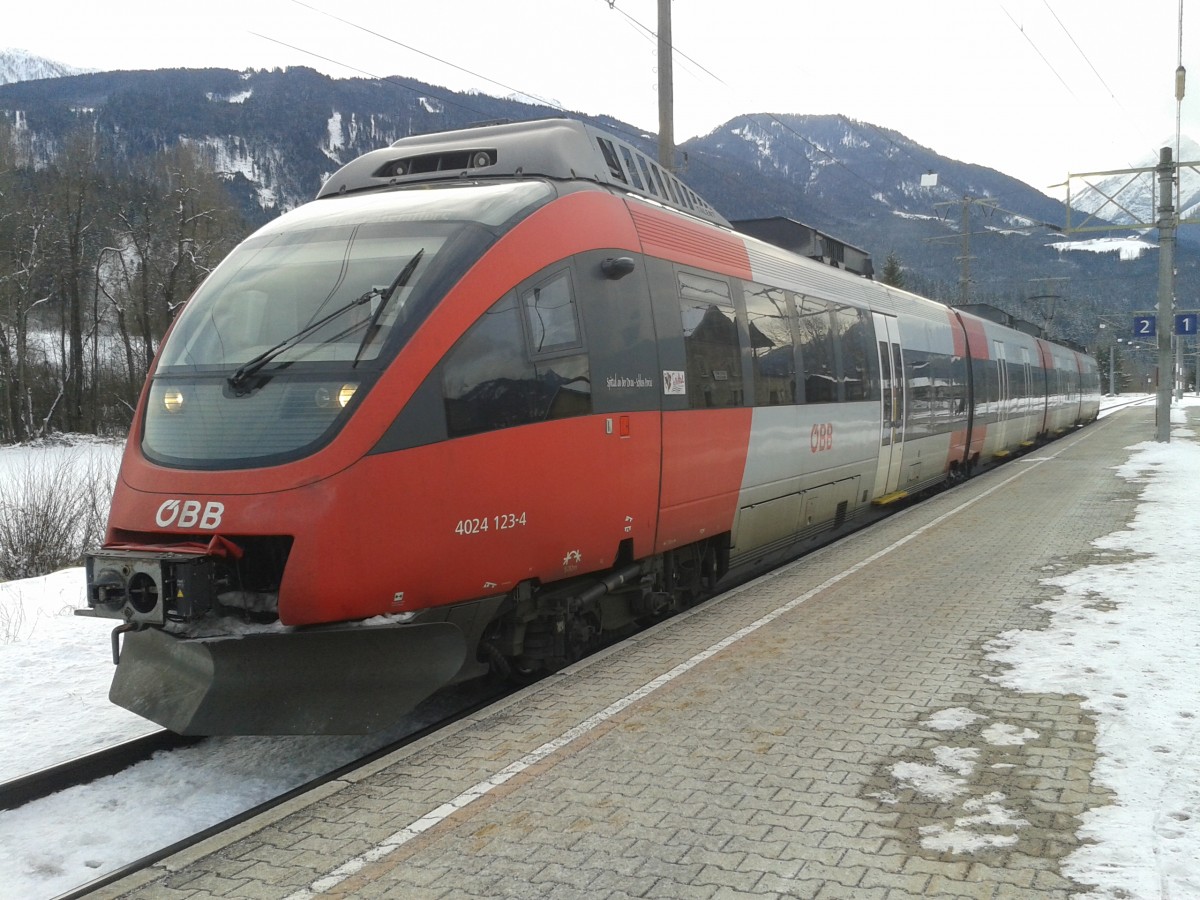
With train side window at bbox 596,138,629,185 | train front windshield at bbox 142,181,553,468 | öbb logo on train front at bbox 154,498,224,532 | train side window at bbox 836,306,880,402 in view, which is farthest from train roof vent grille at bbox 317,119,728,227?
train side window at bbox 836,306,880,402

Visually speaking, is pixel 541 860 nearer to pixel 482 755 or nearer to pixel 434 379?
pixel 482 755

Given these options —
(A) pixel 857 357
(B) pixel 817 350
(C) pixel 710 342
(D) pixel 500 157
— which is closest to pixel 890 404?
(A) pixel 857 357

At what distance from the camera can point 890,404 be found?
13.6 meters

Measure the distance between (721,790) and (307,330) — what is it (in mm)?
3160

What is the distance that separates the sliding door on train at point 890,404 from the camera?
13352mm

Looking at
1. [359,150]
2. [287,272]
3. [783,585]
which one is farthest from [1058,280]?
[359,150]

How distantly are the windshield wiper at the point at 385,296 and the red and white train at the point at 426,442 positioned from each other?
0.04 ft

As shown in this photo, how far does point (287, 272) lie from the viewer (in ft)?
19.7

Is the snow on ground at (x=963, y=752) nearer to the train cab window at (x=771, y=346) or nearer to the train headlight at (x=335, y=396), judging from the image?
the train headlight at (x=335, y=396)

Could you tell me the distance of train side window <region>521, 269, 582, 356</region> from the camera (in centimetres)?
603

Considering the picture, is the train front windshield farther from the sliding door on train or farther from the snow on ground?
the sliding door on train

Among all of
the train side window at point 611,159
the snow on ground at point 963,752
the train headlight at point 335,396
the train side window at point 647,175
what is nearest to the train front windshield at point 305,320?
the train headlight at point 335,396

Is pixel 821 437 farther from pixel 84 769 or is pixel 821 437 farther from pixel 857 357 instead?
pixel 84 769

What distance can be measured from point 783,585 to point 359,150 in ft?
538
